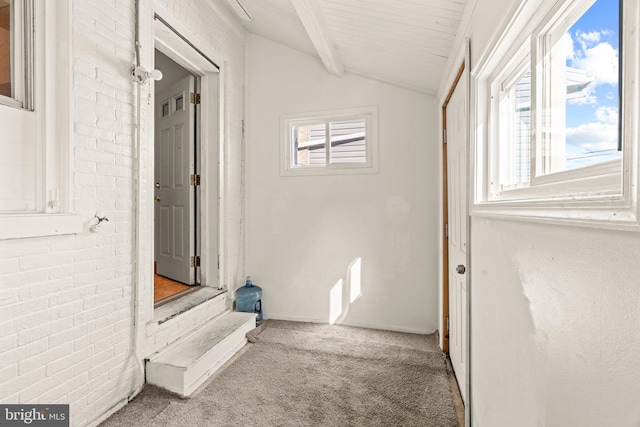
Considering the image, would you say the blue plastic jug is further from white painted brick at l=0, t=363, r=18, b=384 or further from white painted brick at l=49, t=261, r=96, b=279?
white painted brick at l=0, t=363, r=18, b=384

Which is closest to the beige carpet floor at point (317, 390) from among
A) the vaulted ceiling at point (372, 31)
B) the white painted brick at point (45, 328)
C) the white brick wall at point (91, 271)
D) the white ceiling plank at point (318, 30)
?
the white brick wall at point (91, 271)

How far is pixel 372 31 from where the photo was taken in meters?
2.08

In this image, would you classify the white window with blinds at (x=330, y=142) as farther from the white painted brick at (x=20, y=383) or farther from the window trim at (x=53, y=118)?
the white painted brick at (x=20, y=383)

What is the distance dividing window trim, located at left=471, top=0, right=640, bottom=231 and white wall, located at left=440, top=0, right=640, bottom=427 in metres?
0.04

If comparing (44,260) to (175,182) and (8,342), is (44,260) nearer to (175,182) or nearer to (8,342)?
(8,342)

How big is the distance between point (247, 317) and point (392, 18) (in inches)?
101

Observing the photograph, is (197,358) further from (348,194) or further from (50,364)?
(348,194)

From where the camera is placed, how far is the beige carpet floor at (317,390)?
5.64 feet

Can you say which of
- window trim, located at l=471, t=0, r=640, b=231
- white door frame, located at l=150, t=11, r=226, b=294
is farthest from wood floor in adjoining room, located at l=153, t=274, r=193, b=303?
window trim, located at l=471, t=0, r=640, b=231

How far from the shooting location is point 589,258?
58cm

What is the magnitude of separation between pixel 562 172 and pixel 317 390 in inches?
72.6

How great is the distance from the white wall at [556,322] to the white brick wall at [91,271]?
193cm

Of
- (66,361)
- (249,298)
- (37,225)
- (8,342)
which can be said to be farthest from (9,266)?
(249,298)

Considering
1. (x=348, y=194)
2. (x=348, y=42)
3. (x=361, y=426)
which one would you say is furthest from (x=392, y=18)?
(x=361, y=426)
